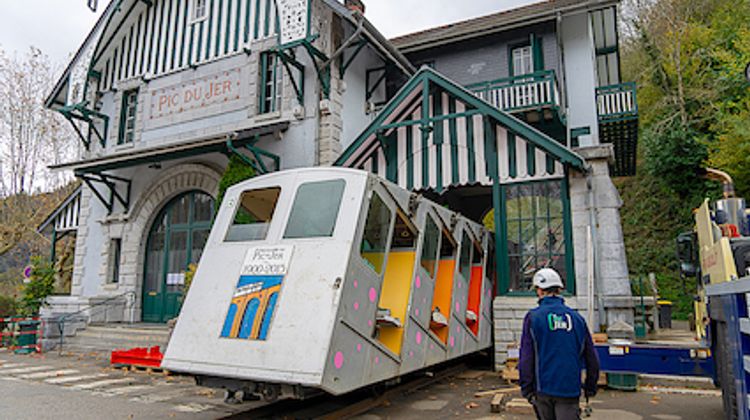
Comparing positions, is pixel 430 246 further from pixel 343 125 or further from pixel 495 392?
pixel 343 125

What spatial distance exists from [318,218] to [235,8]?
1029 cm

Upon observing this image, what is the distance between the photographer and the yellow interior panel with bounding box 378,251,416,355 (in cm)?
555

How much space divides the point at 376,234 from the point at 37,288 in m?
13.3

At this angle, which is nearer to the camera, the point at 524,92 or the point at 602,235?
the point at 602,235

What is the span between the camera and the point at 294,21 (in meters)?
10.9

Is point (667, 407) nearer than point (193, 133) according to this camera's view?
Yes

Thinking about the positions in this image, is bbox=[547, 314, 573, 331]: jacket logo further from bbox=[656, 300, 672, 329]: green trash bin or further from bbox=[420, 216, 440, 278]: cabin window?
bbox=[656, 300, 672, 329]: green trash bin

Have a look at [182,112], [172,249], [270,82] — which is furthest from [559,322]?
[182,112]

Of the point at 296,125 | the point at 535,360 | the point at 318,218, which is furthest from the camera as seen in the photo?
the point at 296,125

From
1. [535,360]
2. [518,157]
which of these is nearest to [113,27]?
[518,157]

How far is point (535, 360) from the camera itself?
3504 mm

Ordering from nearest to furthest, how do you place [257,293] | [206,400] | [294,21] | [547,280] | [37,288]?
[547,280] < [257,293] < [206,400] < [294,21] < [37,288]

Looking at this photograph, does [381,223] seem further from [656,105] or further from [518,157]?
[656,105]

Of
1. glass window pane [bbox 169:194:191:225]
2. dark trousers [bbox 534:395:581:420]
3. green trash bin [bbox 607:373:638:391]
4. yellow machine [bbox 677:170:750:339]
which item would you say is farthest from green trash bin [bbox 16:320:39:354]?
yellow machine [bbox 677:170:750:339]
